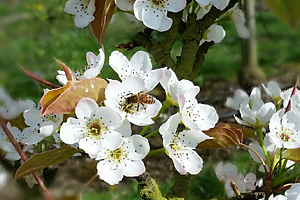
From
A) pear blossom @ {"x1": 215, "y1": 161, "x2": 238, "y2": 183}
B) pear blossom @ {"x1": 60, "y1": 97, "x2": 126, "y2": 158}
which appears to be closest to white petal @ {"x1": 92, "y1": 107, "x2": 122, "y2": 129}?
pear blossom @ {"x1": 60, "y1": 97, "x2": 126, "y2": 158}

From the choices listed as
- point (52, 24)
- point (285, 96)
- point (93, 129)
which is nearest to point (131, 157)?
point (93, 129)

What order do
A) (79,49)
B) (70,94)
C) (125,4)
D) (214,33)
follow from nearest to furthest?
(70,94)
(125,4)
(214,33)
(79,49)

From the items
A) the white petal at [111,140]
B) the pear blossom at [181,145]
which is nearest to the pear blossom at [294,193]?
the pear blossom at [181,145]

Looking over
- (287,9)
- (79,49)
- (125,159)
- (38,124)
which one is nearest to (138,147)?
(125,159)

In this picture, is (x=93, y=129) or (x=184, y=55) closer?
(x=93, y=129)

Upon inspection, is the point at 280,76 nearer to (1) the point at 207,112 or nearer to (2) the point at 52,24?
(2) the point at 52,24

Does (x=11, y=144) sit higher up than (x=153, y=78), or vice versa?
(x=153, y=78)

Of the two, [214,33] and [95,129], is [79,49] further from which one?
[95,129]
